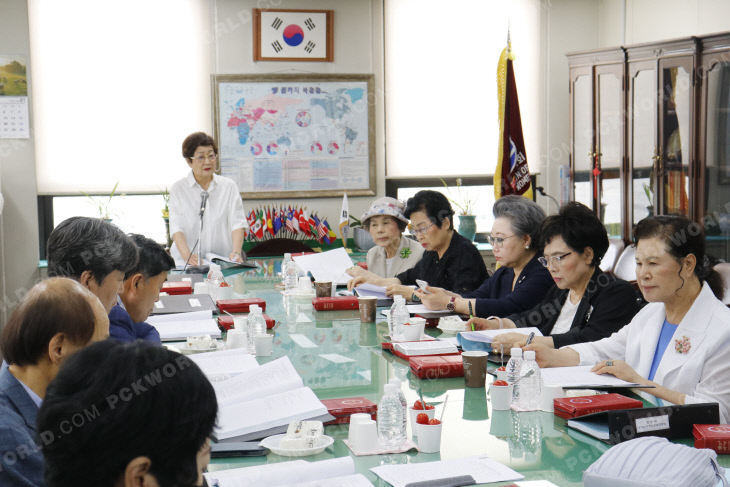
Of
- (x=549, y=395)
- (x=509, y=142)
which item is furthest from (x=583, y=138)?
(x=549, y=395)

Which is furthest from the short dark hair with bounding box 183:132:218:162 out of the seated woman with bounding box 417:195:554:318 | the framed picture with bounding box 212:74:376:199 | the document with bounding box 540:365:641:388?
the document with bounding box 540:365:641:388

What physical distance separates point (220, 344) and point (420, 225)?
58.4 inches

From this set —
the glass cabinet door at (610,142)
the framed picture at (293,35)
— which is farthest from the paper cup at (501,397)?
the framed picture at (293,35)

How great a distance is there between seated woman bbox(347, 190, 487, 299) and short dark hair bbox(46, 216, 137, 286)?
6.15 feet

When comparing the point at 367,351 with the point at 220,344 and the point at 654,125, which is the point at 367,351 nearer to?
the point at 220,344

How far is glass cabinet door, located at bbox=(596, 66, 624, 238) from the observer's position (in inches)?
231

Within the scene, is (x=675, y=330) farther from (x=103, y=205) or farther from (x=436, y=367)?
(x=103, y=205)

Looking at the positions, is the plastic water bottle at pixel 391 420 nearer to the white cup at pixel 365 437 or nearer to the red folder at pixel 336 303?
the white cup at pixel 365 437

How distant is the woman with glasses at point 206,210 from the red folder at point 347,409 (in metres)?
3.06

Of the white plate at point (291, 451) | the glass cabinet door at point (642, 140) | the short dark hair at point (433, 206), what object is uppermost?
the glass cabinet door at point (642, 140)

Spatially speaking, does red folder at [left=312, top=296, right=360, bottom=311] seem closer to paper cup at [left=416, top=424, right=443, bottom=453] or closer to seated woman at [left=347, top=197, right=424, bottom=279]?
seated woman at [left=347, top=197, right=424, bottom=279]

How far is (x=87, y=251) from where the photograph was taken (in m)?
2.24

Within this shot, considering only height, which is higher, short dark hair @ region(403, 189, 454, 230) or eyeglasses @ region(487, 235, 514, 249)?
short dark hair @ region(403, 189, 454, 230)

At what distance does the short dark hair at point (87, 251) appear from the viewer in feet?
7.32
